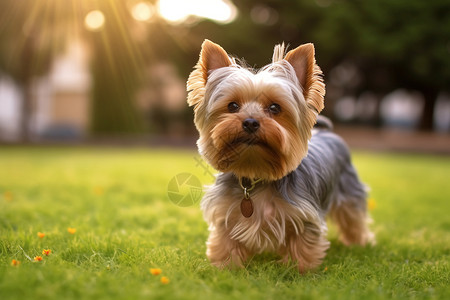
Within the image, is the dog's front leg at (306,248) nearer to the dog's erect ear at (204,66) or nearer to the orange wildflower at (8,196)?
the dog's erect ear at (204,66)

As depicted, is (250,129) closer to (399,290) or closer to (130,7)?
(399,290)

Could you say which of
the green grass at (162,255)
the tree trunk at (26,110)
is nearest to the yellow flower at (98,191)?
the green grass at (162,255)

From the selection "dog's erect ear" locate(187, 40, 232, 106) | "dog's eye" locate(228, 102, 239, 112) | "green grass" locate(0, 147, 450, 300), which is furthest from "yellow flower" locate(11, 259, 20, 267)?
"dog's eye" locate(228, 102, 239, 112)

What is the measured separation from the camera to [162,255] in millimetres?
4016

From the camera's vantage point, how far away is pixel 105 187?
28.3 ft

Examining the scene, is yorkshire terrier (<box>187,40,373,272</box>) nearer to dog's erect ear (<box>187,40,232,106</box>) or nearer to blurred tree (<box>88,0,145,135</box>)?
dog's erect ear (<box>187,40,232,106</box>)

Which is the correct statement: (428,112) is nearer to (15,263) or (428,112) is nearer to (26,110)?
(26,110)

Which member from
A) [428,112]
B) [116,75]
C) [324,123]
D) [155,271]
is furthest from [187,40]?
[155,271]

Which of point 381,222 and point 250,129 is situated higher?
point 250,129

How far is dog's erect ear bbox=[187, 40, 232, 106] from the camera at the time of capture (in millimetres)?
Result: 3900

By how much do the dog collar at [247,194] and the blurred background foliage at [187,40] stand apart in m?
19.7

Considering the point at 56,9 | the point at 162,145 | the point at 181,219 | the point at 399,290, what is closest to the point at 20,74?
the point at 56,9

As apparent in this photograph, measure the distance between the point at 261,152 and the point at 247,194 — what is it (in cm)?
47

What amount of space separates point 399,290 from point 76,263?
2513mm
